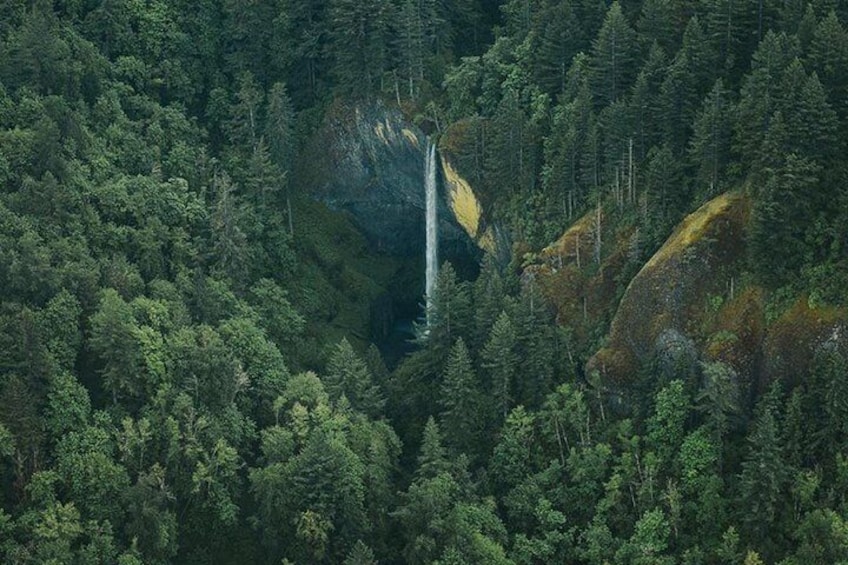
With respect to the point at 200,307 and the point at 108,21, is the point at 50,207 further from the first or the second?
the point at 108,21

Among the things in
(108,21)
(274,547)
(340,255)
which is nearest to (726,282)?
Result: (274,547)

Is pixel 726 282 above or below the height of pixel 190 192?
below

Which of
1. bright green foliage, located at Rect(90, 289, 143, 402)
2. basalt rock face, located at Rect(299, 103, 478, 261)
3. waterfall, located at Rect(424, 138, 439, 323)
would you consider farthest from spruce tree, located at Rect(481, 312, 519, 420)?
bright green foliage, located at Rect(90, 289, 143, 402)

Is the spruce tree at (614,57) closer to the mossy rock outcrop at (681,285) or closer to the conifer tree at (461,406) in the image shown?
the mossy rock outcrop at (681,285)

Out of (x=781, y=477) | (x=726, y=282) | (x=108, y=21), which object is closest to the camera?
(x=781, y=477)

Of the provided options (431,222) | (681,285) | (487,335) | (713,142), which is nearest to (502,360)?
(487,335)

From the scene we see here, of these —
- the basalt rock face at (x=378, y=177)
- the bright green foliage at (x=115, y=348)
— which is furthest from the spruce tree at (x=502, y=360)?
the bright green foliage at (x=115, y=348)

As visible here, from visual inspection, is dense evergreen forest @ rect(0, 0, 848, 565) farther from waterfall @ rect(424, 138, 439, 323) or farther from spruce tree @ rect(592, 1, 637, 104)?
waterfall @ rect(424, 138, 439, 323)
